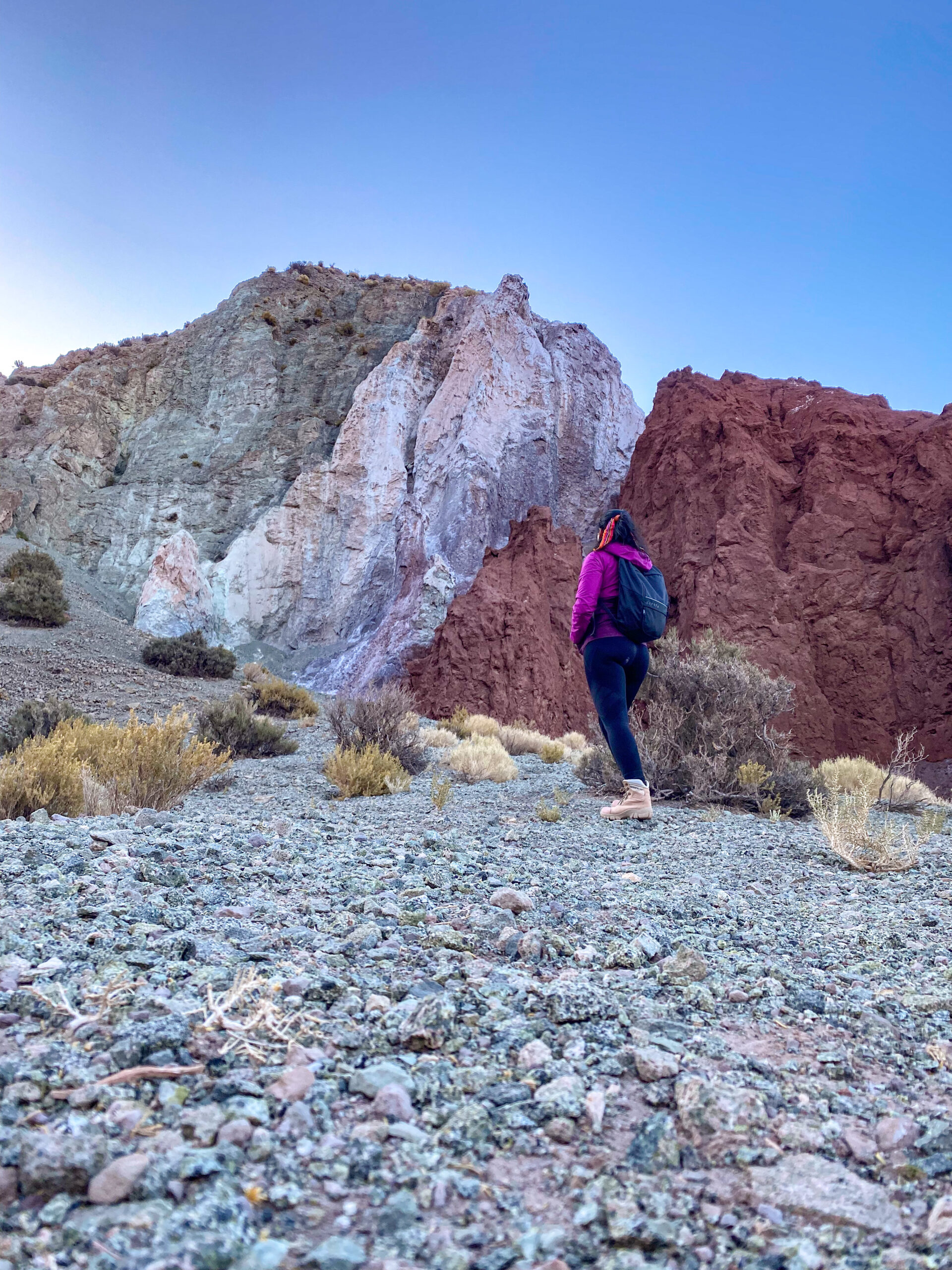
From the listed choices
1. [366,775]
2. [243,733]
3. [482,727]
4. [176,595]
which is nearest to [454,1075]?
[366,775]

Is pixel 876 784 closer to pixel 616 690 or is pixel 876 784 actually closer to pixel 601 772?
pixel 601 772

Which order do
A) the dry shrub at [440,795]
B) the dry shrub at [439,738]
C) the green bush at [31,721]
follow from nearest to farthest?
the dry shrub at [440,795] < the green bush at [31,721] < the dry shrub at [439,738]

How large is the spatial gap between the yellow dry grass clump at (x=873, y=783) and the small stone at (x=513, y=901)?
407 centimetres

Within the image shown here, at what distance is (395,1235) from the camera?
1068 mm

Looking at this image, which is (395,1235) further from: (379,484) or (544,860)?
(379,484)

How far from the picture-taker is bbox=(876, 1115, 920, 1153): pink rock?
1.42m

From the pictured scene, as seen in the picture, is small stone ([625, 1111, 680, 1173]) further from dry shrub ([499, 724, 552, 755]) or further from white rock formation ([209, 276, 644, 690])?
white rock formation ([209, 276, 644, 690])

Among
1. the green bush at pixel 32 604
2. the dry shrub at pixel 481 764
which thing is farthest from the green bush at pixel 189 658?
the dry shrub at pixel 481 764

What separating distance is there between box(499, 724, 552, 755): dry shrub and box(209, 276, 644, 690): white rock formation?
344 inches

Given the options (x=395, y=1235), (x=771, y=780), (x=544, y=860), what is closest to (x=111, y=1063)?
(x=395, y=1235)

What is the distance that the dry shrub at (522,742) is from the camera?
13273 millimetres

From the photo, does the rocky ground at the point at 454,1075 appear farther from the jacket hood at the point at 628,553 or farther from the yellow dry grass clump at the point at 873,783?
the yellow dry grass clump at the point at 873,783

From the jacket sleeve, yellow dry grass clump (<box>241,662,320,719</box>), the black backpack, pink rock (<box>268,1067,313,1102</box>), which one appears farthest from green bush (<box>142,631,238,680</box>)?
pink rock (<box>268,1067,313,1102</box>)

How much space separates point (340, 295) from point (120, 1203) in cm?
4028
